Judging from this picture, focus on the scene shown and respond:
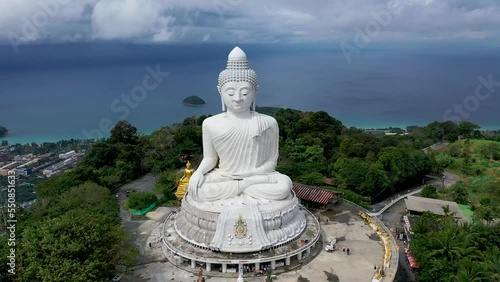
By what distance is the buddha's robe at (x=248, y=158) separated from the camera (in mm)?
16766

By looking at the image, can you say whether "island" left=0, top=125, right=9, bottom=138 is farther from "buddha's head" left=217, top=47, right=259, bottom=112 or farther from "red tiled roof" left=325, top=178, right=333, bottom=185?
"buddha's head" left=217, top=47, right=259, bottom=112

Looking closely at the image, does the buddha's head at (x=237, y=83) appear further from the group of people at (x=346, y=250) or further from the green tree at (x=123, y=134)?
the green tree at (x=123, y=134)

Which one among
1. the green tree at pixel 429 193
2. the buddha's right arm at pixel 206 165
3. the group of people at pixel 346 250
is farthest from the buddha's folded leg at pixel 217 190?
the green tree at pixel 429 193

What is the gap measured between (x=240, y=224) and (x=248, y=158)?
126 inches

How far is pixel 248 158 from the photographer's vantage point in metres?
17.5

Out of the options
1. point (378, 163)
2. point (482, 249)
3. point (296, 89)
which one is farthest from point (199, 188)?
point (296, 89)

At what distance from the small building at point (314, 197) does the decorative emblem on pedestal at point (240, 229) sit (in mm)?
6239

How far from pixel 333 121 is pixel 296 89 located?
89989mm

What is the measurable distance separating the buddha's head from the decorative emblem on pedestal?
4.77 m

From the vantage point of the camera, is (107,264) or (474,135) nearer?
(107,264)

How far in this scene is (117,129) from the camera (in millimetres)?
33594

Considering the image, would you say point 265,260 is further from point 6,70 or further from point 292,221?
point 6,70

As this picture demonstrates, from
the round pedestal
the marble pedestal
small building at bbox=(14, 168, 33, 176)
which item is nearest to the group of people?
the round pedestal

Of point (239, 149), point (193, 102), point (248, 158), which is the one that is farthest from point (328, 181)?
point (193, 102)
